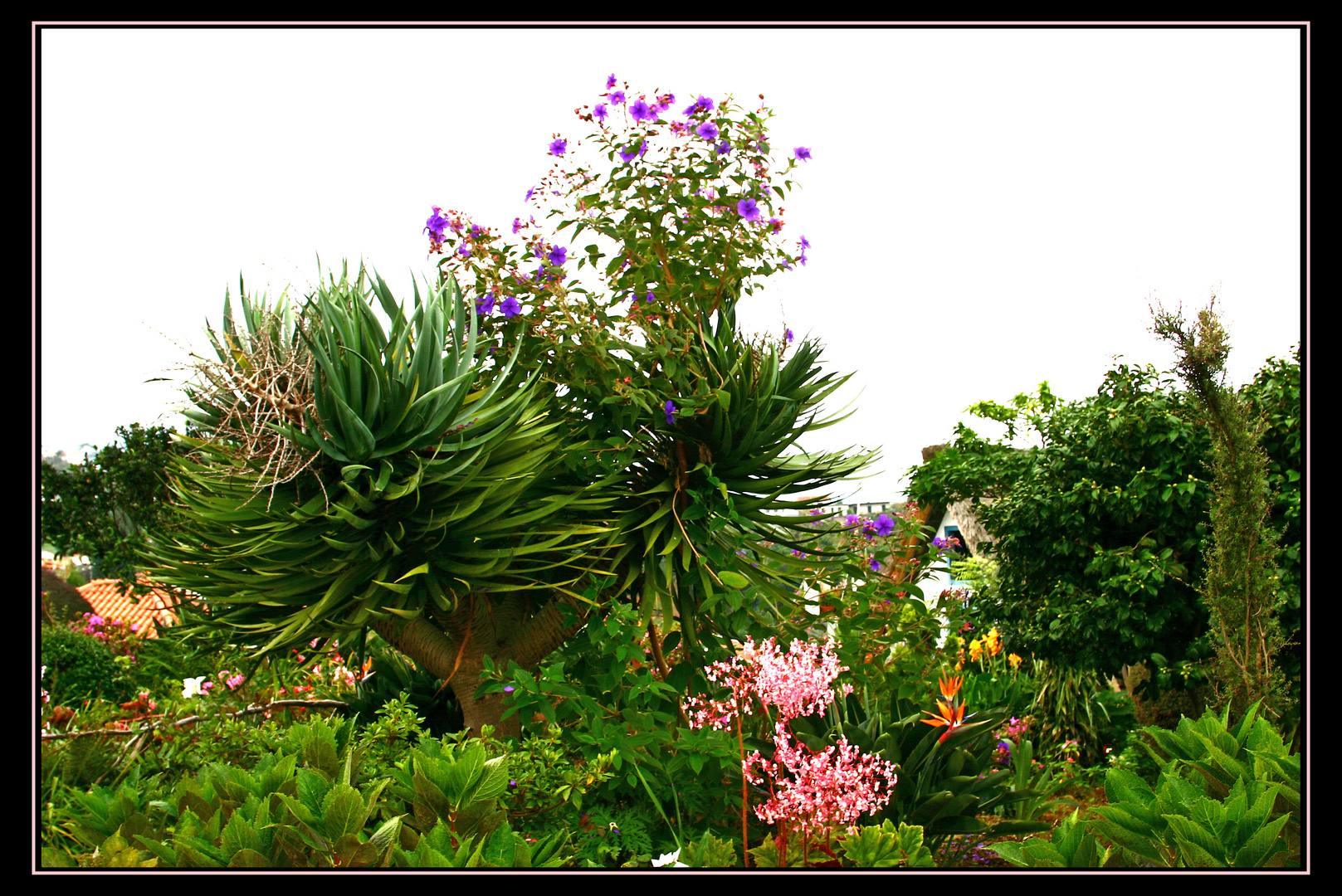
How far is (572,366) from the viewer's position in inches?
173

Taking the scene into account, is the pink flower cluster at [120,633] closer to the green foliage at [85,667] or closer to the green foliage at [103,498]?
the green foliage at [85,667]

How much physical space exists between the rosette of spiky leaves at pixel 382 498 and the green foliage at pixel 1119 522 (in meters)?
3.93

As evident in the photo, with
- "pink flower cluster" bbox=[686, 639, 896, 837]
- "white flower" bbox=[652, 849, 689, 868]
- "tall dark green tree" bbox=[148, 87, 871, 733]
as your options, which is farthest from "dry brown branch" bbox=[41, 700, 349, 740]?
"pink flower cluster" bbox=[686, 639, 896, 837]

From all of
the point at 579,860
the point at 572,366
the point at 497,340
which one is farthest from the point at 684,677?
the point at 497,340

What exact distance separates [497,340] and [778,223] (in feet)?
5.09

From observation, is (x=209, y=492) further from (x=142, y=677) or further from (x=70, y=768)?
(x=142, y=677)

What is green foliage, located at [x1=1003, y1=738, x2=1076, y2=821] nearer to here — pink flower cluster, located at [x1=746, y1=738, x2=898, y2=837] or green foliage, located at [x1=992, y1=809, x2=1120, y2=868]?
green foliage, located at [x1=992, y1=809, x2=1120, y2=868]

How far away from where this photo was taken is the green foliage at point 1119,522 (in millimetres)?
5930

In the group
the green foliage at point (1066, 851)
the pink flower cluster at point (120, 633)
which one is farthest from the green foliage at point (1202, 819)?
the pink flower cluster at point (120, 633)

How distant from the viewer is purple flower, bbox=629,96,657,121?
14.8ft

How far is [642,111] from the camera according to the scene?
14.8 ft
